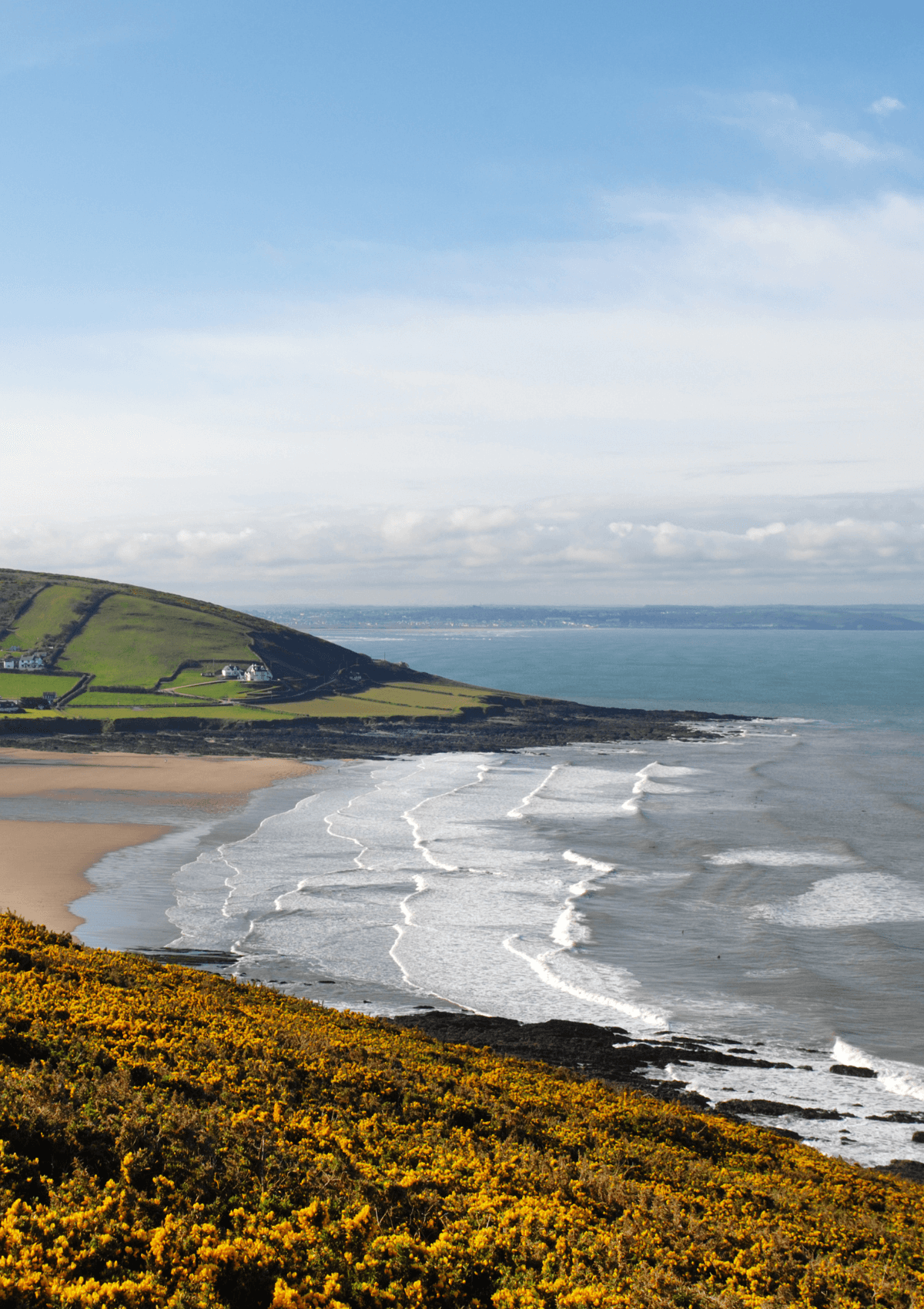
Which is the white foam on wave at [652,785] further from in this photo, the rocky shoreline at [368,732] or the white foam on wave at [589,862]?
the rocky shoreline at [368,732]

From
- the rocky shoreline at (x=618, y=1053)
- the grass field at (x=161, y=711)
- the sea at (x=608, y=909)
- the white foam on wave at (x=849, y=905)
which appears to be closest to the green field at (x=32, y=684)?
the grass field at (x=161, y=711)

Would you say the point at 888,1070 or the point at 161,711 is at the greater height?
the point at 161,711

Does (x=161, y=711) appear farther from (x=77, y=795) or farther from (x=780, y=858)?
(x=780, y=858)

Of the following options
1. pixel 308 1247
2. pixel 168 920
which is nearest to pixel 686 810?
pixel 168 920

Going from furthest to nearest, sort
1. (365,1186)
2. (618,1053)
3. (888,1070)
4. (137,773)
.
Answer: (137,773), (618,1053), (888,1070), (365,1186)

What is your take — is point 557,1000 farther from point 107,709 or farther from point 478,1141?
point 107,709

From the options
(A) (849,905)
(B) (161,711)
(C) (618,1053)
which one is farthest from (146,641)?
(C) (618,1053)
